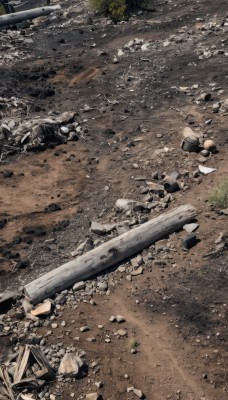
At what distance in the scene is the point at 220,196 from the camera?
10211 millimetres

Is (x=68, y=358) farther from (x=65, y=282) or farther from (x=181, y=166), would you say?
(x=181, y=166)

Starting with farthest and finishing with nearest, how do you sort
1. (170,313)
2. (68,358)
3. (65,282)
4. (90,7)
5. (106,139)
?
(90,7) < (106,139) < (65,282) < (170,313) < (68,358)

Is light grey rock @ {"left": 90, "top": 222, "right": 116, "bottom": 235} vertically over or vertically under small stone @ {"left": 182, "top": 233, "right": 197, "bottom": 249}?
over

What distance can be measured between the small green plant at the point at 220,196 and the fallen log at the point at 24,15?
17355 mm

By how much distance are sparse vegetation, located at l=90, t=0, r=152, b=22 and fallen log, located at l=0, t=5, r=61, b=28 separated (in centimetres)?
333

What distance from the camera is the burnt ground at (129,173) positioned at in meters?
7.68

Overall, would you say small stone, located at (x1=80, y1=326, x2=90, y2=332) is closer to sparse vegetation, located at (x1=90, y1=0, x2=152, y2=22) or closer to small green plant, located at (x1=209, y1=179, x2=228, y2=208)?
small green plant, located at (x1=209, y1=179, x2=228, y2=208)

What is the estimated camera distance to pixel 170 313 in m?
8.29

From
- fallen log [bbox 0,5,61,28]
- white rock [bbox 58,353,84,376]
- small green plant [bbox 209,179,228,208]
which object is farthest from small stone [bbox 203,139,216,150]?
fallen log [bbox 0,5,61,28]

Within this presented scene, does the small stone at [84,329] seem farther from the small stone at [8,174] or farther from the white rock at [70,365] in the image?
the small stone at [8,174]

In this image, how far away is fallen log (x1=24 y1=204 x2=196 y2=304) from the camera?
8.77 m

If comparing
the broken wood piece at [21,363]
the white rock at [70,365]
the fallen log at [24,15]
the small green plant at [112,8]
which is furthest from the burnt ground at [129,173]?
the fallen log at [24,15]

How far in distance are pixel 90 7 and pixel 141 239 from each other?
17.1m

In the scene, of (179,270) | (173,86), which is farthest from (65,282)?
(173,86)
